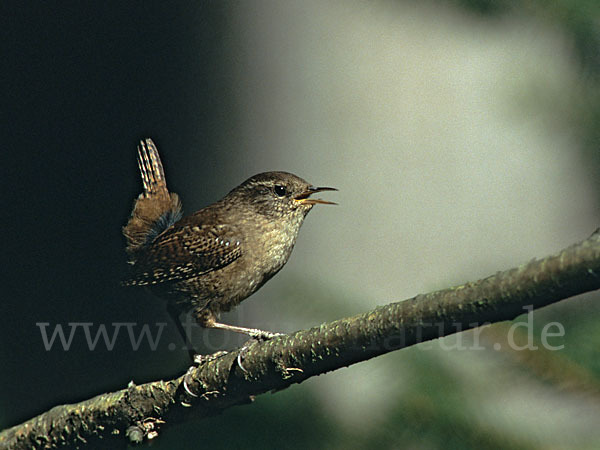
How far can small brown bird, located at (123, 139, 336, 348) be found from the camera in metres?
2.45

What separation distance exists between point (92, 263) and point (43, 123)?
0.77m

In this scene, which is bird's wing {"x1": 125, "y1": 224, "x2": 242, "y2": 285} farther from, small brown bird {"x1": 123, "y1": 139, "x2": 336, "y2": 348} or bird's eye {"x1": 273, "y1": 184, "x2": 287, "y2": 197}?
bird's eye {"x1": 273, "y1": 184, "x2": 287, "y2": 197}

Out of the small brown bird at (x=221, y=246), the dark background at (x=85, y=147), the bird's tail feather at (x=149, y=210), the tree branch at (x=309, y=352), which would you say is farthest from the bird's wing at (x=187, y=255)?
the dark background at (x=85, y=147)

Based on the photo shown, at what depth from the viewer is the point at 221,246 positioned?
98.2 inches

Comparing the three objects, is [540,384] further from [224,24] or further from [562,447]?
[224,24]

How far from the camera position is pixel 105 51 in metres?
3.97

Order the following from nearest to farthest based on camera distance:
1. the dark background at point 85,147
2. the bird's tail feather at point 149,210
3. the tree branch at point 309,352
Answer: the tree branch at point 309,352 → the bird's tail feather at point 149,210 → the dark background at point 85,147

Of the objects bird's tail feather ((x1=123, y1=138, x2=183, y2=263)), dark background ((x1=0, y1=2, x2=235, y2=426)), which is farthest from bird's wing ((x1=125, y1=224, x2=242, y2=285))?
dark background ((x1=0, y1=2, x2=235, y2=426))

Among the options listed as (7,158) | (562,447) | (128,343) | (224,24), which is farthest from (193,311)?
(7,158)

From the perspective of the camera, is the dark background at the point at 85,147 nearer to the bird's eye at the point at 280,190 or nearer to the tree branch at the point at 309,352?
the bird's eye at the point at 280,190

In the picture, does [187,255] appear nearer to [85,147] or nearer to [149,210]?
[149,210]

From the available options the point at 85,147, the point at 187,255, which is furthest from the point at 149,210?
the point at 85,147

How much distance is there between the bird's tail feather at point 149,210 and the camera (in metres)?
2.81

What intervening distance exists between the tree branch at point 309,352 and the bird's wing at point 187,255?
0.65m
